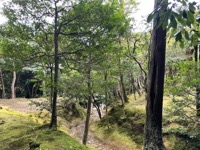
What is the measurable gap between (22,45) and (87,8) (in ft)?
5.60

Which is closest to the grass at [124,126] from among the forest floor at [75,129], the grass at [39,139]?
the forest floor at [75,129]

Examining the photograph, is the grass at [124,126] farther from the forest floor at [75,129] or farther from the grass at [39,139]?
the grass at [39,139]

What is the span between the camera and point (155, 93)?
9.89 ft

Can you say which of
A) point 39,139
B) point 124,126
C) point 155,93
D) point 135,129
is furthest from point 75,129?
point 155,93

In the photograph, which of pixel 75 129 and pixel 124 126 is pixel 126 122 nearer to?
pixel 124 126

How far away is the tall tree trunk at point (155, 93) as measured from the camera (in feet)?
9.62

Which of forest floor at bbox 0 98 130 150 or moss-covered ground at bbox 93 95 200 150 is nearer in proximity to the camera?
moss-covered ground at bbox 93 95 200 150

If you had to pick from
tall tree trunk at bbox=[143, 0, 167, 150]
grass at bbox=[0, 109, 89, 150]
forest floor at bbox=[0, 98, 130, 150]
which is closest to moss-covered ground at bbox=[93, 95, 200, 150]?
forest floor at bbox=[0, 98, 130, 150]

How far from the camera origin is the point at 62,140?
4660 millimetres

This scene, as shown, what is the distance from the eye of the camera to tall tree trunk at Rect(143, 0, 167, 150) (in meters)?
2.93

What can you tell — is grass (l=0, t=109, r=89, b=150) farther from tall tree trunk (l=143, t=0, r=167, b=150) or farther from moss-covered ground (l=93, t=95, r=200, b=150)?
moss-covered ground (l=93, t=95, r=200, b=150)

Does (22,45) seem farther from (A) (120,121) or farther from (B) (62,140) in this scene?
(A) (120,121)

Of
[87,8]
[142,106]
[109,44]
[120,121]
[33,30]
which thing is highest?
[87,8]

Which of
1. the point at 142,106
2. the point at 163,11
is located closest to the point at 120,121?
the point at 142,106
